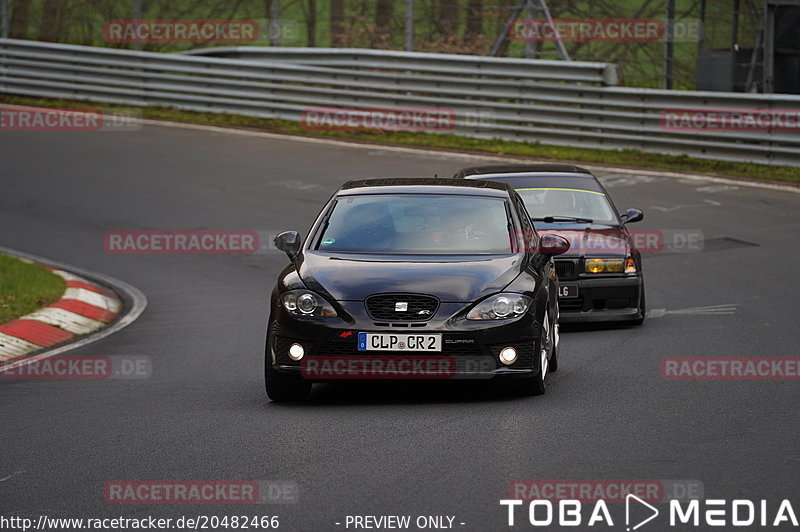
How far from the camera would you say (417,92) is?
2525cm

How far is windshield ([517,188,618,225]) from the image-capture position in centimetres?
1308

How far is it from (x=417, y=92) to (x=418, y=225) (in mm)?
16034

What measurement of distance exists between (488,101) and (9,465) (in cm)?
1822

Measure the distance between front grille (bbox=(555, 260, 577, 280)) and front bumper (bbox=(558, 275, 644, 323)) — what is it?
0.18 ft

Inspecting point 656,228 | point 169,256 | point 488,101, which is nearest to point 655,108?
point 488,101

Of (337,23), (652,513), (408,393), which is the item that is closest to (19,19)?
(337,23)

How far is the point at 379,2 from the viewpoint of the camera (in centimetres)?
2523

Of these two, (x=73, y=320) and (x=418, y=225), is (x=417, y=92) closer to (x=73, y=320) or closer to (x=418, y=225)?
(x=73, y=320)

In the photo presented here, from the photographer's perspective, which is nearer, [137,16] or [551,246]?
[551,246]

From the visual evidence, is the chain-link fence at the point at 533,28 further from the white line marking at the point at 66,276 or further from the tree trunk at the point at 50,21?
the white line marking at the point at 66,276

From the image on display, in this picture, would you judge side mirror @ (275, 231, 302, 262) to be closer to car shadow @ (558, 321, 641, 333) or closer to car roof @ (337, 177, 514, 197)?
car roof @ (337, 177, 514, 197)

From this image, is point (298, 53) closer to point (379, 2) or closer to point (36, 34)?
point (379, 2)

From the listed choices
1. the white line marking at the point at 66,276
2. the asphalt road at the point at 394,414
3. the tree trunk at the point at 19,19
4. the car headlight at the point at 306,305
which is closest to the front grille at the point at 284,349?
the car headlight at the point at 306,305

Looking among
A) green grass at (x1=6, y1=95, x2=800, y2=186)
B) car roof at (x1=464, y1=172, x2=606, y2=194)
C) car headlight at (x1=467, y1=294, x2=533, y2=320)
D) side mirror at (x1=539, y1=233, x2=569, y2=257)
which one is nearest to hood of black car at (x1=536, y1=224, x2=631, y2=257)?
car roof at (x1=464, y1=172, x2=606, y2=194)
